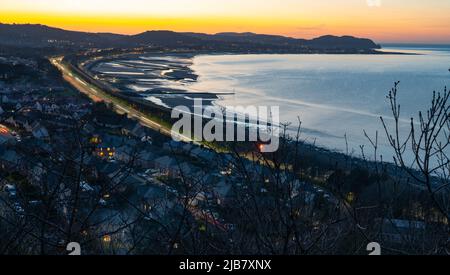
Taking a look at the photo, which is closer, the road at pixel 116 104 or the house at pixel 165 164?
the house at pixel 165 164

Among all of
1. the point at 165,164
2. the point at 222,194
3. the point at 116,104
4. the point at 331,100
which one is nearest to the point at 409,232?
the point at 222,194

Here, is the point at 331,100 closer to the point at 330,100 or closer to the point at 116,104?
the point at 330,100

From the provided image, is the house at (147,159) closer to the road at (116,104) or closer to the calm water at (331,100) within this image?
the road at (116,104)

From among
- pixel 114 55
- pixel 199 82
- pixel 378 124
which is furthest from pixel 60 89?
pixel 114 55

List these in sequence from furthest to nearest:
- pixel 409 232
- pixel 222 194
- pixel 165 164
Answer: pixel 165 164 → pixel 222 194 → pixel 409 232

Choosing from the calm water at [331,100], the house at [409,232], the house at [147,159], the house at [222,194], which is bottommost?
the calm water at [331,100]

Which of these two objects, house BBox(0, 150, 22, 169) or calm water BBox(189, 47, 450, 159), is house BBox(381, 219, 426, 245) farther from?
calm water BBox(189, 47, 450, 159)

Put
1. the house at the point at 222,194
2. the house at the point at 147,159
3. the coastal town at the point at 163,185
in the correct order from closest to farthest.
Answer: the coastal town at the point at 163,185 < the house at the point at 222,194 < the house at the point at 147,159

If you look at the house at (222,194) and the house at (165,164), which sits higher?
the house at (222,194)

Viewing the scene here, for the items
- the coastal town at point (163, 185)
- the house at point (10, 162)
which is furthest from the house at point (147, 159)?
the house at point (10, 162)
